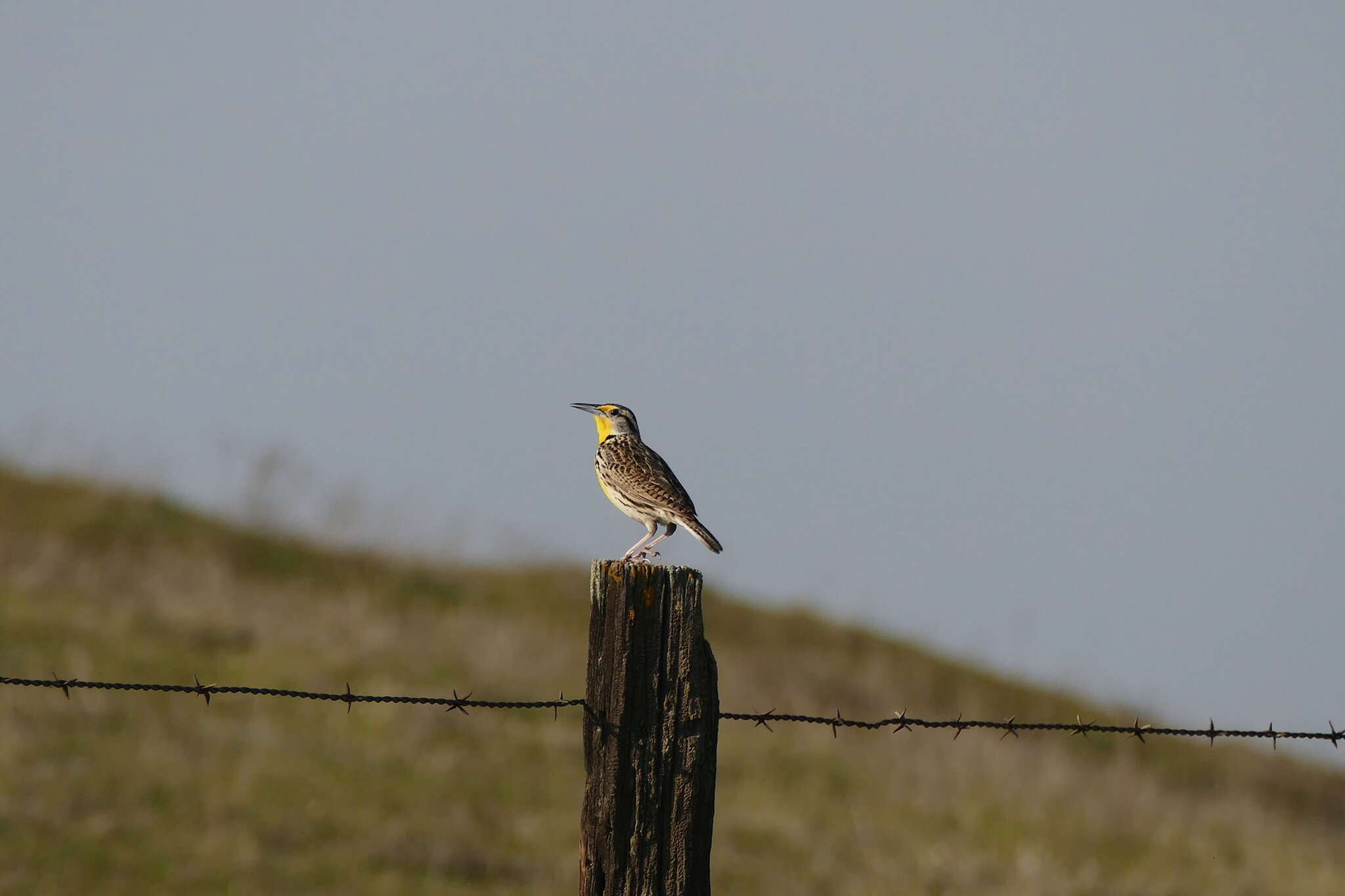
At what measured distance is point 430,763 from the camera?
1178cm

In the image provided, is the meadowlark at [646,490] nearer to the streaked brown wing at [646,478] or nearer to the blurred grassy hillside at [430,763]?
the streaked brown wing at [646,478]

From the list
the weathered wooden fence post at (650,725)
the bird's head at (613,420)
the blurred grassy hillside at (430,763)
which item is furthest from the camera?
the blurred grassy hillside at (430,763)

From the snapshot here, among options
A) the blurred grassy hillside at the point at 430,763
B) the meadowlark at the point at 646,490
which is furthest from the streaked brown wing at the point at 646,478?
the blurred grassy hillside at the point at 430,763

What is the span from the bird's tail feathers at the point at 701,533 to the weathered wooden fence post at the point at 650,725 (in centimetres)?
222

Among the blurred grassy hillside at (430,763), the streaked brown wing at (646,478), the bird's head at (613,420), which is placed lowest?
the blurred grassy hillside at (430,763)

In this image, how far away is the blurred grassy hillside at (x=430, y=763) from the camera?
33.0 feet

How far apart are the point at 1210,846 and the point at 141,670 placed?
32.7ft

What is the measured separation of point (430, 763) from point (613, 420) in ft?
17.9

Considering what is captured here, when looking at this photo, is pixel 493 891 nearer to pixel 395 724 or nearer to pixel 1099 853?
pixel 395 724

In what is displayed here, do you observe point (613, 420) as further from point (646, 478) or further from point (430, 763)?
point (430, 763)

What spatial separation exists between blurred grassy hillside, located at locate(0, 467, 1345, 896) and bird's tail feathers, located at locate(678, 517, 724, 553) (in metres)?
4.85

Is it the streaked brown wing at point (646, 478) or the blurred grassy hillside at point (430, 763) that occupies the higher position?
the streaked brown wing at point (646, 478)

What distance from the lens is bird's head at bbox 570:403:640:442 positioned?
7.39 metres

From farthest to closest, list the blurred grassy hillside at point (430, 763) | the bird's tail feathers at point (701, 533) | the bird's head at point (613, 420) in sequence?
the blurred grassy hillside at point (430, 763), the bird's head at point (613, 420), the bird's tail feathers at point (701, 533)
